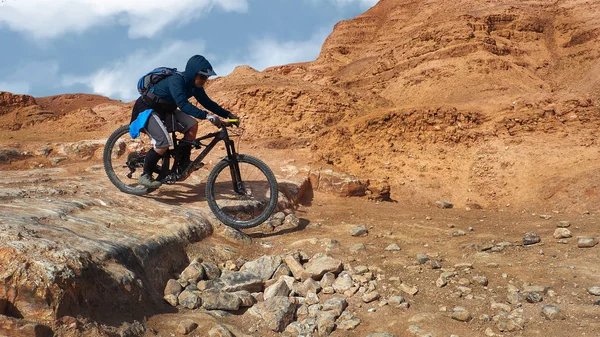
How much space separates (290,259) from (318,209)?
3072 millimetres

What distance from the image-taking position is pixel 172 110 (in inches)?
243

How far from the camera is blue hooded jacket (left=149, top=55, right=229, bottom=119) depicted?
5.64m

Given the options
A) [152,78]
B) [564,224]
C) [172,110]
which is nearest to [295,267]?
[172,110]

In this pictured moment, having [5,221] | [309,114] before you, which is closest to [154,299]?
[5,221]

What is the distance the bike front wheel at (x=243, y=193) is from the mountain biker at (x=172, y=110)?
1.88ft

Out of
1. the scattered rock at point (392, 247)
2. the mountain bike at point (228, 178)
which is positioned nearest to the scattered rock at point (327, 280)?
the scattered rock at point (392, 247)

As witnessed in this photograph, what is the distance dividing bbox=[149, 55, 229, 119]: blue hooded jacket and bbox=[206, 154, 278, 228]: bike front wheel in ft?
2.82

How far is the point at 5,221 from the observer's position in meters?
3.76

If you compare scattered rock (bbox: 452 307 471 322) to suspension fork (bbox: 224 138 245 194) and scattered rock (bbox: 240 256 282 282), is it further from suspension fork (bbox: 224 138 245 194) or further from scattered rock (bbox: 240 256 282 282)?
suspension fork (bbox: 224 138 245 194)

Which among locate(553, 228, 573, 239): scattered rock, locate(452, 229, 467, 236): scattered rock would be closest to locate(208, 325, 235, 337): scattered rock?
locate(452, 229, 467, 236): scattered rock

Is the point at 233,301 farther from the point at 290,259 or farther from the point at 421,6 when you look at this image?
the point at 421,6

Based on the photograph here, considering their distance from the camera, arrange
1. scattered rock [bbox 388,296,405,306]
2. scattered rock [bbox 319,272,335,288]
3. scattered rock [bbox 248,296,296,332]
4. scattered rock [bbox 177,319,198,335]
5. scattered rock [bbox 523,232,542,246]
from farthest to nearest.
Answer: scattered rock [bbox 523,232,542,246] → scattered rock [bbox 319,272,335,288] → scattered rock [bbox 388,296,405,306] → scattered rock [bbox 248,296,296,332] → scattered rock [bbox 177,319,198,335]

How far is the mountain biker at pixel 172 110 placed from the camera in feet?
18.7

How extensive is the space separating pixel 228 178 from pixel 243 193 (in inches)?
44.1
